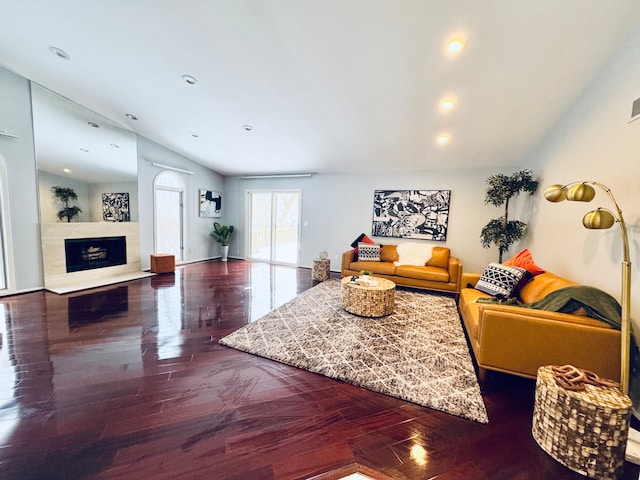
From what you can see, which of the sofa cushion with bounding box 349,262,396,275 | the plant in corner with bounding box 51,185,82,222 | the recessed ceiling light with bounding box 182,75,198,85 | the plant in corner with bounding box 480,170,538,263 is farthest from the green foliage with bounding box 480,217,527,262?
the plant in corner with bounding box 51,185,82,222

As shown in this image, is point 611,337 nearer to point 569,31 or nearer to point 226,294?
point 569,31

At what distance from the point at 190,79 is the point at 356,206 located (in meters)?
3.84

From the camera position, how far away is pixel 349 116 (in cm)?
344

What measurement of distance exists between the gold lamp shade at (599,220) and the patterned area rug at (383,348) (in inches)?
54.0

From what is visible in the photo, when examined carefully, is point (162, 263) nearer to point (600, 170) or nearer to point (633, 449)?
point (633, 449)

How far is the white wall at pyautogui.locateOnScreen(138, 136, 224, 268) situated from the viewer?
5109 millimetres

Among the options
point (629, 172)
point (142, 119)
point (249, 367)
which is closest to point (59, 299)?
point (142, 119)

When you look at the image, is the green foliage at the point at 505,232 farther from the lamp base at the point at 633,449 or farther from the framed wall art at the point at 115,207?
the framed wall art at the point at 115,207

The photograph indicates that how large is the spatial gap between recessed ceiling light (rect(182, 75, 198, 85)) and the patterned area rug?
3.13 m

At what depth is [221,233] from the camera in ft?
22.2

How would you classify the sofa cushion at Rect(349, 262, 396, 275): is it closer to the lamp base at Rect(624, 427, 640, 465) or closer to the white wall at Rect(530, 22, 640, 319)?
the white wall at Rect(530, 22, 640, 319)

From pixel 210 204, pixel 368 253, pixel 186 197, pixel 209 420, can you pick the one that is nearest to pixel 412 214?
pixel 368 253

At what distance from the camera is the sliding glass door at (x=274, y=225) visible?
252 inches

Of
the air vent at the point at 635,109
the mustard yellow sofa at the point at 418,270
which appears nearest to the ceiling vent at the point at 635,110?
the air vent at the point at 635,109
